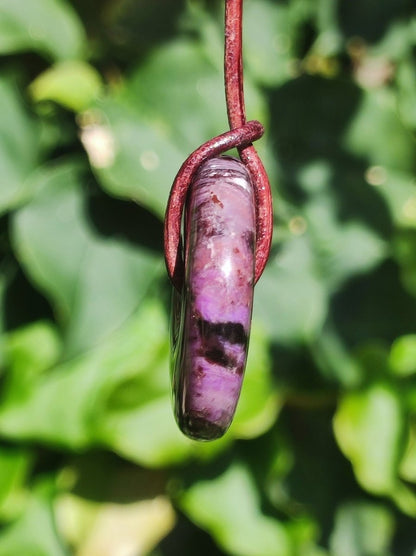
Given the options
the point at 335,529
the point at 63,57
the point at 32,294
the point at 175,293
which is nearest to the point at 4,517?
the point at 32,294

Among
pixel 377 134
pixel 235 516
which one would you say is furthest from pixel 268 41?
pixel 235 516

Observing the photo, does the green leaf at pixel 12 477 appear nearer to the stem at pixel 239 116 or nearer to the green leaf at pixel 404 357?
the green leaf at pixel 404 357

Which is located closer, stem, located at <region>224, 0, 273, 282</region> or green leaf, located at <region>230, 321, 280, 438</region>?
stem, located at <region>224, 0, 273, 282</region>

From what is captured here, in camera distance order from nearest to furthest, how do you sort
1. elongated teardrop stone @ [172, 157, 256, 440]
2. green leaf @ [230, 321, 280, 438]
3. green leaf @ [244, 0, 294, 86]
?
elongated teardrop stone @ [172, 157, 256, 440], green leaf @ [230, 321, 280, 438], green leaf @ [244, 0, 294, 86]

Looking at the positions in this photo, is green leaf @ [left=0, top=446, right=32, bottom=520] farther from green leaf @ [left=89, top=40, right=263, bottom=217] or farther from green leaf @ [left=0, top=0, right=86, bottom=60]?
green leaf @ [left=0, top=0, right=86, bottom=60]

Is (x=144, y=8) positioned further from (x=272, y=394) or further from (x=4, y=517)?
(x=4, y=517)

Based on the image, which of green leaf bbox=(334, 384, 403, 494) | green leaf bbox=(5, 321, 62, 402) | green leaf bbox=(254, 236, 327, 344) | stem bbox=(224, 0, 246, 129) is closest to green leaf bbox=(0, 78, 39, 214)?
green leaf bbox=(5, 321, 62, 402)

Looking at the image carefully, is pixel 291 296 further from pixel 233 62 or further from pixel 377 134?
pixel 233 62
